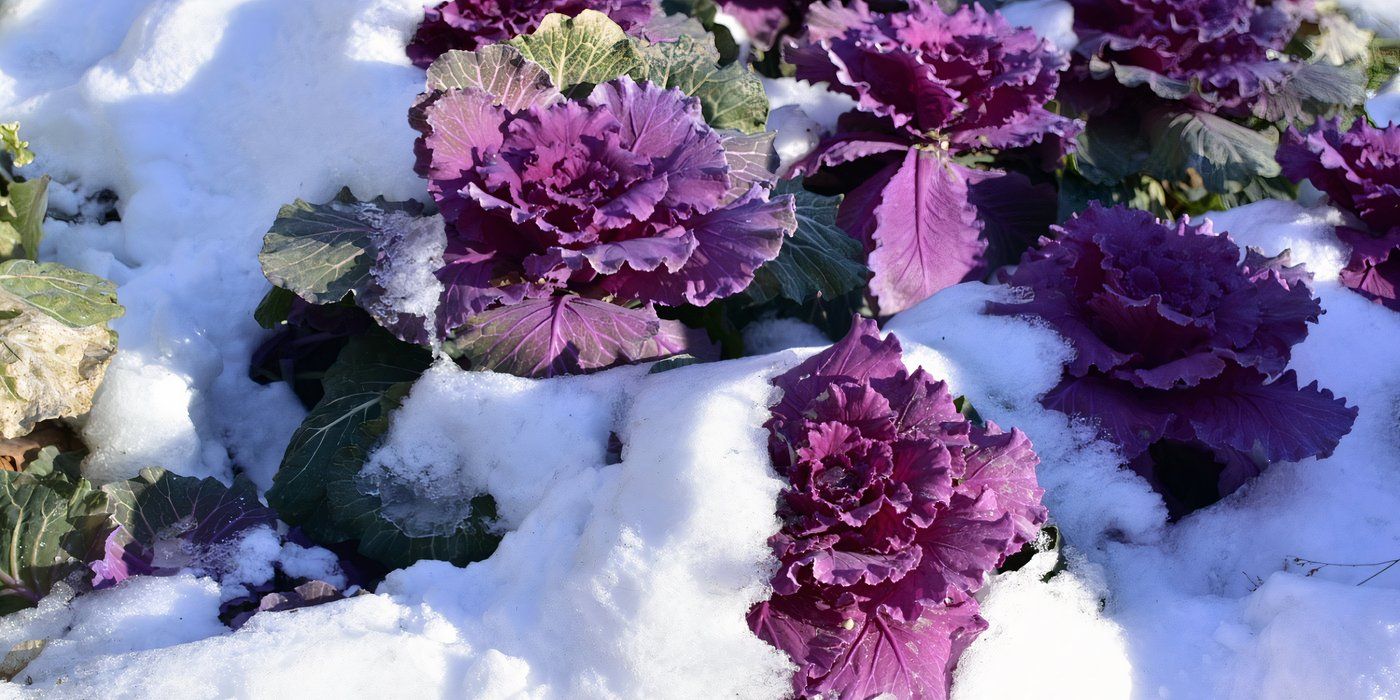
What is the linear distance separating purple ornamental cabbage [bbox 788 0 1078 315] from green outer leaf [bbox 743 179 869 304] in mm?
106

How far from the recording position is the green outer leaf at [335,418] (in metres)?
2.17

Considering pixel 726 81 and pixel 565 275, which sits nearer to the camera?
pixel 565 275

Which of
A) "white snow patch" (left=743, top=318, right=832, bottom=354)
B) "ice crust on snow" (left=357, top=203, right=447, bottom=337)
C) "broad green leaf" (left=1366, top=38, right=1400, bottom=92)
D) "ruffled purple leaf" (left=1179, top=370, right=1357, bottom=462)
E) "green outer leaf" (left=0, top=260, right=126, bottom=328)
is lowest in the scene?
"white snow patch" (left=743, top=318, right=832, bottom=354)

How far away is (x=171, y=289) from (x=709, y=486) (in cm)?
140

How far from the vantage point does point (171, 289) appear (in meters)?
2.43

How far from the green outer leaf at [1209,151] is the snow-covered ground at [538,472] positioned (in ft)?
0.37

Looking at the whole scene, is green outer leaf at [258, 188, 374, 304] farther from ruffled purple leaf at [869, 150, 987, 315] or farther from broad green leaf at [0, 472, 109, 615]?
ruffled purple leaf at [869, 150, 987, 315]

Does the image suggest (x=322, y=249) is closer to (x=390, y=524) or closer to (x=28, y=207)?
(x=390, y=524)

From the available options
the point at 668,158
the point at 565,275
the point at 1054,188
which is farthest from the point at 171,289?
the point at 1054,188

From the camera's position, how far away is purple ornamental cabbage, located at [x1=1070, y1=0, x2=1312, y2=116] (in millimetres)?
2707

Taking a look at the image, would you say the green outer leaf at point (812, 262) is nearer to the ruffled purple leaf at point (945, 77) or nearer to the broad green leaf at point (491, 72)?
the ruffled purple leaf at point (945, 77)

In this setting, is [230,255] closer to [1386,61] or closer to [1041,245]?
[1041,245]

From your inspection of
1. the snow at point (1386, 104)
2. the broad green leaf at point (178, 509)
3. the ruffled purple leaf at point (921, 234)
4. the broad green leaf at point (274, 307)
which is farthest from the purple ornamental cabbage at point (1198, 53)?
the broad green leaf at point (178, 509)

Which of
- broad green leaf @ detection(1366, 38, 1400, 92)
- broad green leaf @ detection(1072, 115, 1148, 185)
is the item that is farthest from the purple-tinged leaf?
broad green leaf @ detection(1366, 38, 1400, 92)
